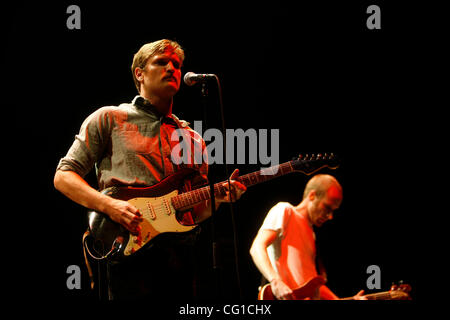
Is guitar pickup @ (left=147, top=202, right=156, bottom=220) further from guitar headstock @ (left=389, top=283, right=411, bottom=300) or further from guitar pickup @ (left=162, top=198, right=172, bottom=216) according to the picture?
guitar headstock @ (left=389, top=283, right=411, bottom=300)

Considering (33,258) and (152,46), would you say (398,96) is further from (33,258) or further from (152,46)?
(33,258)

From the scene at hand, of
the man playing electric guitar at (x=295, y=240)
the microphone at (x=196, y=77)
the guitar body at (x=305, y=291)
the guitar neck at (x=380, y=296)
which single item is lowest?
the guitar neck at (x=380, y=296)

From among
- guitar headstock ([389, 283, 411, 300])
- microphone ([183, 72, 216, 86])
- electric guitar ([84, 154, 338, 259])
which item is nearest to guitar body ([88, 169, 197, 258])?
electric guitar ([84, 154, 338, 259])

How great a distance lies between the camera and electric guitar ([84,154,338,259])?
7.49 ft

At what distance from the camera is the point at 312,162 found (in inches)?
118

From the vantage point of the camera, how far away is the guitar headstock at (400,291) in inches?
135

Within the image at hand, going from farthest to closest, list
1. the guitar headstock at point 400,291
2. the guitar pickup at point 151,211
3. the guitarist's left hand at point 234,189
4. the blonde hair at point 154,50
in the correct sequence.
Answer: the guitar headstock at point 400,291 < the blonde hair at point 154,50 < the guitarist's left hand at point 234,189 < the guitar pickup at point 151,211

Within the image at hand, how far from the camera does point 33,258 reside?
10.2 feet

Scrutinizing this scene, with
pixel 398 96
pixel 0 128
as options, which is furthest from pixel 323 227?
pixel 0 128

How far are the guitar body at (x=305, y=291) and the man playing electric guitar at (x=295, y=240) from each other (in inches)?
0.4

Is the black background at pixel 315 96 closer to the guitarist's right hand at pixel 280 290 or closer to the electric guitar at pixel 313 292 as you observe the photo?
the electric guitar at pixel 313 292

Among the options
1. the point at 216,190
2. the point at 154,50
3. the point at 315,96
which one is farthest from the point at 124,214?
the point at 315,96

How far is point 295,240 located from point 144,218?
4.84 ft

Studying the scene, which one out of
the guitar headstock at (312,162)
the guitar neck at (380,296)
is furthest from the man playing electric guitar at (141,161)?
the guitar neck at (380,296)
